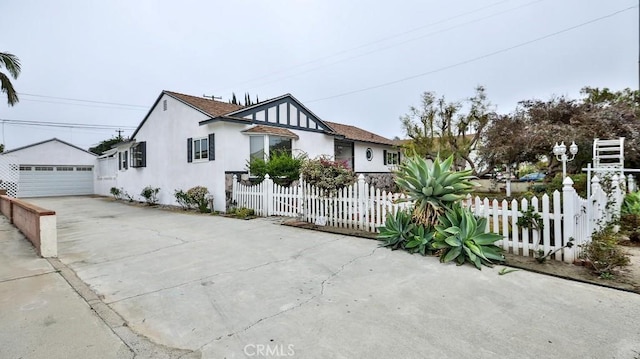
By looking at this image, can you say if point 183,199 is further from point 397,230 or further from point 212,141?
point 397,230

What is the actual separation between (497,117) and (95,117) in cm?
3571

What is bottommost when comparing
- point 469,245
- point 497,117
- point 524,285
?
point 524,285

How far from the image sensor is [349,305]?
336cm

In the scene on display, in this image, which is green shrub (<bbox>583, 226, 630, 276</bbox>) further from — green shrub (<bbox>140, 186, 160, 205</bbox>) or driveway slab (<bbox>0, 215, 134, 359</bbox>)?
green shrub (<bbox>140, 186, 160, 205</bbox>)

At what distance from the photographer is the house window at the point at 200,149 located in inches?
489

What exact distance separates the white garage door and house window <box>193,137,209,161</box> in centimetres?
1748

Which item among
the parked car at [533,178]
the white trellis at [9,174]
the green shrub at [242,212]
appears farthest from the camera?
the parked car at [533,178]

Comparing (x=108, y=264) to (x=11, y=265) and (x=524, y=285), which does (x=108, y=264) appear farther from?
(x=524, y=285)

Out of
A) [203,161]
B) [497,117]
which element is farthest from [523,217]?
[497,117]

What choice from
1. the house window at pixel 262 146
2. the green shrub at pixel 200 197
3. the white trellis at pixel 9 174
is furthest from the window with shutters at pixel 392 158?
the white trellis at pixel 9 174

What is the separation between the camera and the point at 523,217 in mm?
4949

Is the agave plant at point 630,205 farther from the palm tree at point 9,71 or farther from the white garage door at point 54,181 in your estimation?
the white garage door at point 54,181

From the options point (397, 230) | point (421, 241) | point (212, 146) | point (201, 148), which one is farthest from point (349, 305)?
point (201, 148)

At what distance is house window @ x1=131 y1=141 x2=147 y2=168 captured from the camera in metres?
16.3
